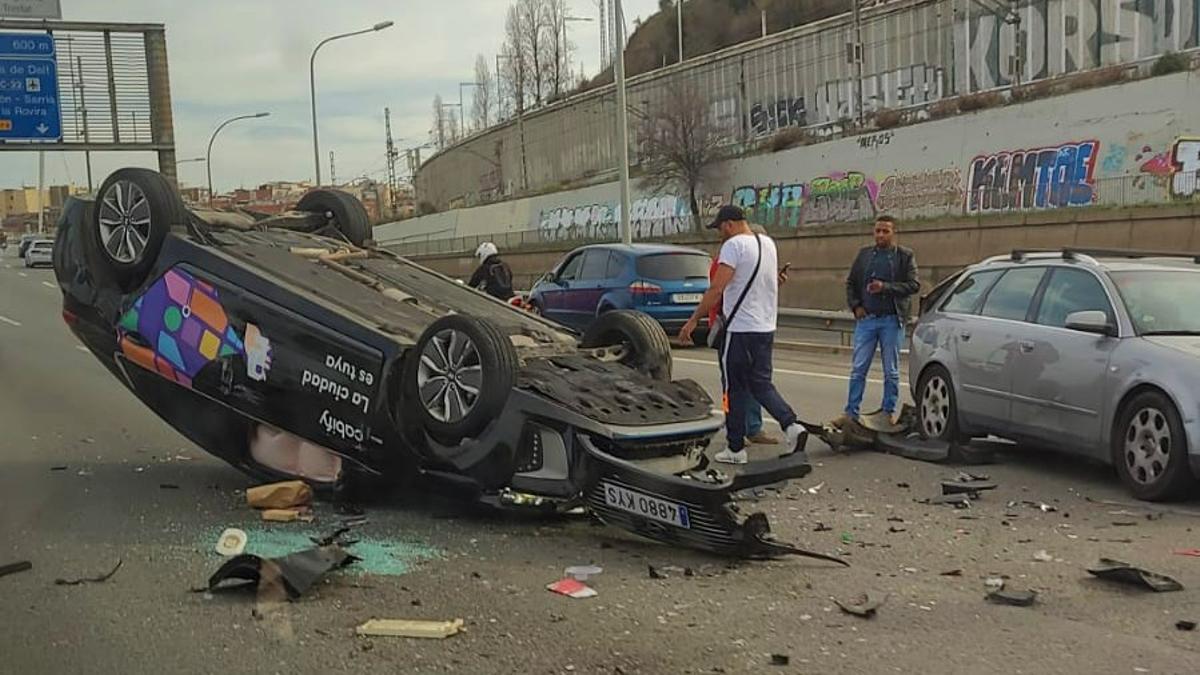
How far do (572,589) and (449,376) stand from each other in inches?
54.6

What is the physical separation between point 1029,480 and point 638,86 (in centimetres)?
5901

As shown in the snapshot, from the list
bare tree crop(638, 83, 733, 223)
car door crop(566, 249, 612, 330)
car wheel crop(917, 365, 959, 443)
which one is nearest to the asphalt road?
car wheel crop(917, 365, 959, 443)

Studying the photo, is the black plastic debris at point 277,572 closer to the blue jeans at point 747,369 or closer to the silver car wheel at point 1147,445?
the blue jeans at point 747,369

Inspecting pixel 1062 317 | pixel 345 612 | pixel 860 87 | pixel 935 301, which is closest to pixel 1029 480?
pixel 1062 317

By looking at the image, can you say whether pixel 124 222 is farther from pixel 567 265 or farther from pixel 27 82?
pixel 27 82

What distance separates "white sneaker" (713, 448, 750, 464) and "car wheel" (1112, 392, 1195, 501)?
2.24 metres

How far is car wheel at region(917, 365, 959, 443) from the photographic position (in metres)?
8.30

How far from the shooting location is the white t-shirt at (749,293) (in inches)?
299

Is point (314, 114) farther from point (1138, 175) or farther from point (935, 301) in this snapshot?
point (935, 301)

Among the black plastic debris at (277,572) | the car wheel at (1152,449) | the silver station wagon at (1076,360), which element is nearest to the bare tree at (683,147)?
the silver station wagon at (1076,360)

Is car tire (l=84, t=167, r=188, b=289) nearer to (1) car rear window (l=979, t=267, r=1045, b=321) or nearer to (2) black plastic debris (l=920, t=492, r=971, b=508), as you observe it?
(2) black plastic debris (l=920, t=492, r=971, b=508)

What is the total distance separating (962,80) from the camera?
142ft

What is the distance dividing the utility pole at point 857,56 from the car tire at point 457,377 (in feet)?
142

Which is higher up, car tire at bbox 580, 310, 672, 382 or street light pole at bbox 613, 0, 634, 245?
street light pole at bbox 613, 0, 634, 245
